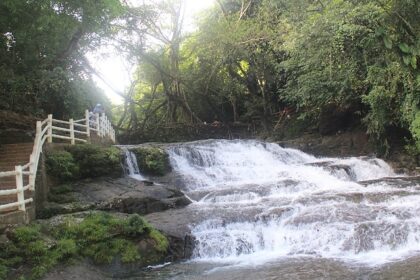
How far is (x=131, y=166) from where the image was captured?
15961 mm

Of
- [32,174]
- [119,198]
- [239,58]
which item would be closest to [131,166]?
[119,198]

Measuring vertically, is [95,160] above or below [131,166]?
above

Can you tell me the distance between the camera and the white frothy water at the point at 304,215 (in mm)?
8961

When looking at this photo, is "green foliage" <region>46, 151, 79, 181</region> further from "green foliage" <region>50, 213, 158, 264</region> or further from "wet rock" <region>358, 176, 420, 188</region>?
"wet rock" <region>358, 176, 420, 188</region>

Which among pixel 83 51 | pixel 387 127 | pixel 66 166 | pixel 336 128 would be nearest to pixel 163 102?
pixel 83 51

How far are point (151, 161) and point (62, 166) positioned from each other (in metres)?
4.06

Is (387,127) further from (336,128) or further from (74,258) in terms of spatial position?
(74,258)

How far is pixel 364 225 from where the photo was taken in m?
9.37

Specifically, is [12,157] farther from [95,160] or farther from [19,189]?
[19,189]

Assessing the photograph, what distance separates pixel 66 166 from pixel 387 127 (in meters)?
13.3

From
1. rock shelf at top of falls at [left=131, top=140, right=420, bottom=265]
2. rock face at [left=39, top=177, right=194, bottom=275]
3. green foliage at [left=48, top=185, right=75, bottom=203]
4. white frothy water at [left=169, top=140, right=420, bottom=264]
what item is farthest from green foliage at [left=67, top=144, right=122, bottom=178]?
white frothy water at [left=169, top=140, right=420, bottom=264]

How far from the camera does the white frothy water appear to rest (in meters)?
8.96

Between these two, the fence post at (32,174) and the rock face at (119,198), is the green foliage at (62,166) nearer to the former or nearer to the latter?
the rock face at (119,198)

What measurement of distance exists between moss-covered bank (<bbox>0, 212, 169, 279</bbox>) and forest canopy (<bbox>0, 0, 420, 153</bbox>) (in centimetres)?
547
